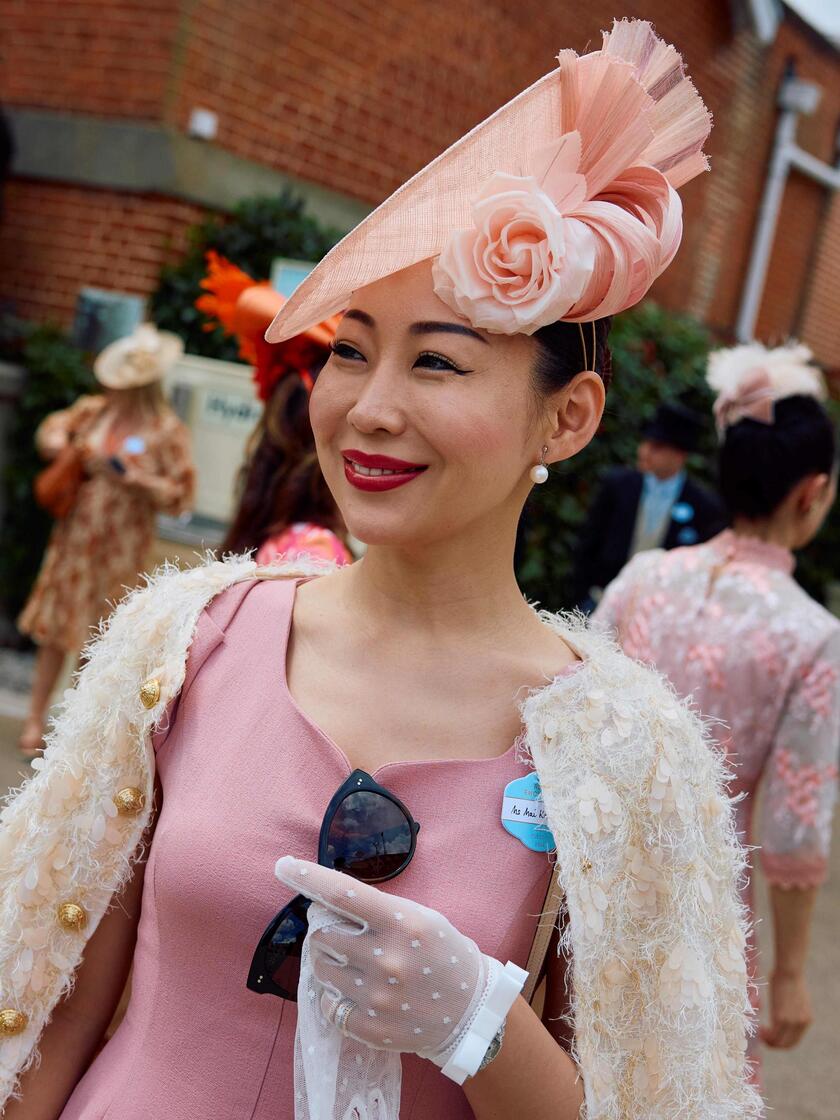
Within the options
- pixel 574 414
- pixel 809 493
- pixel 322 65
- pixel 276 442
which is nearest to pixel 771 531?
pixel 809 493

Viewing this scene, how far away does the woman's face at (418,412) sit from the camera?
1.50 metres

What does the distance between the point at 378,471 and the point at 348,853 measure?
1.46ft

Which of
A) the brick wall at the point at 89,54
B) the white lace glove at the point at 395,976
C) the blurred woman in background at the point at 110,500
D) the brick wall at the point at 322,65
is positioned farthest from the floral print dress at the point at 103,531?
the white lace glove at the point at 395,976

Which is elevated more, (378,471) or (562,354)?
(562,354)

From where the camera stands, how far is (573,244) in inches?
58.5

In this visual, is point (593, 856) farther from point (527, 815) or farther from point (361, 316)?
point (361, 316)

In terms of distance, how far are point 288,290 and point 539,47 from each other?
5.88 m

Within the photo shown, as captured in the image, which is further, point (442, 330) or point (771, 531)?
point (771, 531)

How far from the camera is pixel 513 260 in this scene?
1467mm

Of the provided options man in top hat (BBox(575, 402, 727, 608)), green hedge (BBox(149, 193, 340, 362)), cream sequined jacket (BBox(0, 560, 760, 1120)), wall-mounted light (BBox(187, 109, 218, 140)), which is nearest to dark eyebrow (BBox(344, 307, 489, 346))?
cream sequined jacket (BBox(0, 560, 760, 1120))

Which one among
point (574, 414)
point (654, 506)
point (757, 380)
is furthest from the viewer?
point (654, 506)

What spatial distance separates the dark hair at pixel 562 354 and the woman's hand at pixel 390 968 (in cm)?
65

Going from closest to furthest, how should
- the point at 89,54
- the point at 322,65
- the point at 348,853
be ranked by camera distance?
the point at 348,853 < the point at 89,54 < the point at 322,65

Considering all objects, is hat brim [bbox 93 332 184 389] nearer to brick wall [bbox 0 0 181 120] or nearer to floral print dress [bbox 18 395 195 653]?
floral print dress [bbox 18 395 195 653]
